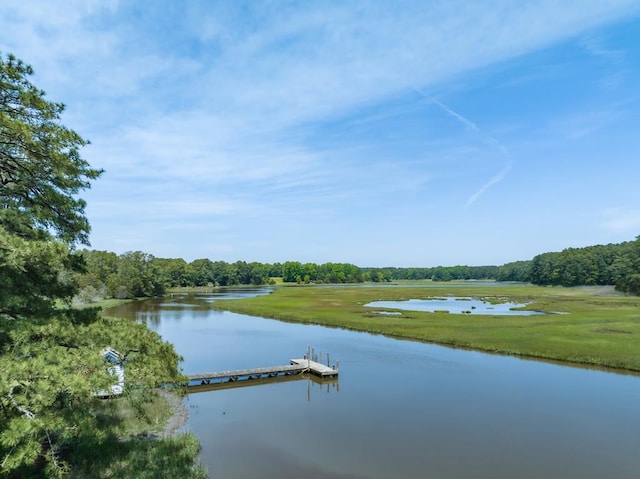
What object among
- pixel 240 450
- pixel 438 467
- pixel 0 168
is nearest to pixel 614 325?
pixel 438 467

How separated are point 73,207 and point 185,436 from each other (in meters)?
12.6

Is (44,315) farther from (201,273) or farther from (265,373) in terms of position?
(201,273)

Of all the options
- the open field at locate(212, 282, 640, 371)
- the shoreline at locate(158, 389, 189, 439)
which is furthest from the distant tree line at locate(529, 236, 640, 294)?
the shoreline at locate(158, 389, 189, 439)

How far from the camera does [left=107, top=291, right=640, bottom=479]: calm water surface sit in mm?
17844

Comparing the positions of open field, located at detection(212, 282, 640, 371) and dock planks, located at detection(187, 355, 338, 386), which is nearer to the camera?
dock planks, located at detection(187, 355, 338, 386)

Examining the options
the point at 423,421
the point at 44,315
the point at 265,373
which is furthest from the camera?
the point at 265,373

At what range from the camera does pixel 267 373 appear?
108ft

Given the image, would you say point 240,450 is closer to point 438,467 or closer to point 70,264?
point 438,467

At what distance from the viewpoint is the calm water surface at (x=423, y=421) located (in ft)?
58.5

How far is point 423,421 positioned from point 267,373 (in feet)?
46.2

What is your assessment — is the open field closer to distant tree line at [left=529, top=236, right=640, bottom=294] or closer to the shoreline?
the shoreline

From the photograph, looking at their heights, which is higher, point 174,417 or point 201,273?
point 201,273

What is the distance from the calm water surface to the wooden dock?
1.24m

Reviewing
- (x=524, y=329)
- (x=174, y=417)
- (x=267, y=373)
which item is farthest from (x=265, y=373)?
(x=524, y=329)
